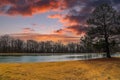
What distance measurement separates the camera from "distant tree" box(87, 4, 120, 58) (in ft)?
127

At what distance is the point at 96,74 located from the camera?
23078 mm

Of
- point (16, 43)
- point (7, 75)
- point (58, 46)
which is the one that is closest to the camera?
point (7, 75)

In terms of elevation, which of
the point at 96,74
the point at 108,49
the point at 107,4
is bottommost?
the point at 96,74

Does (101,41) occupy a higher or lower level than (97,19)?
lower

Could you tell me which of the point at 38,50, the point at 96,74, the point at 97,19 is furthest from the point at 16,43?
the point at 96,74

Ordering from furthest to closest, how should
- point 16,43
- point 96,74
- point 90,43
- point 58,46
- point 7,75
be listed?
point 58,46 < point 16,43 < point 90,43 < point 96,74 < point 7,75

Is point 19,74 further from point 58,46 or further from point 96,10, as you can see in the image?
point 58,46

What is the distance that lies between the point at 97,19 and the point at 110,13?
252 cm

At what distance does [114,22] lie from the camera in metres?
38.8

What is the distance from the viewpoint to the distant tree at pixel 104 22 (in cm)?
3869

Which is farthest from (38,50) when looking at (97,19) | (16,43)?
(97,19)

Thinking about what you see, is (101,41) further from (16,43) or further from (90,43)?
(16,43)

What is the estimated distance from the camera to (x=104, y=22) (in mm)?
39156

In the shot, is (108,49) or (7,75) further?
(108,49)
